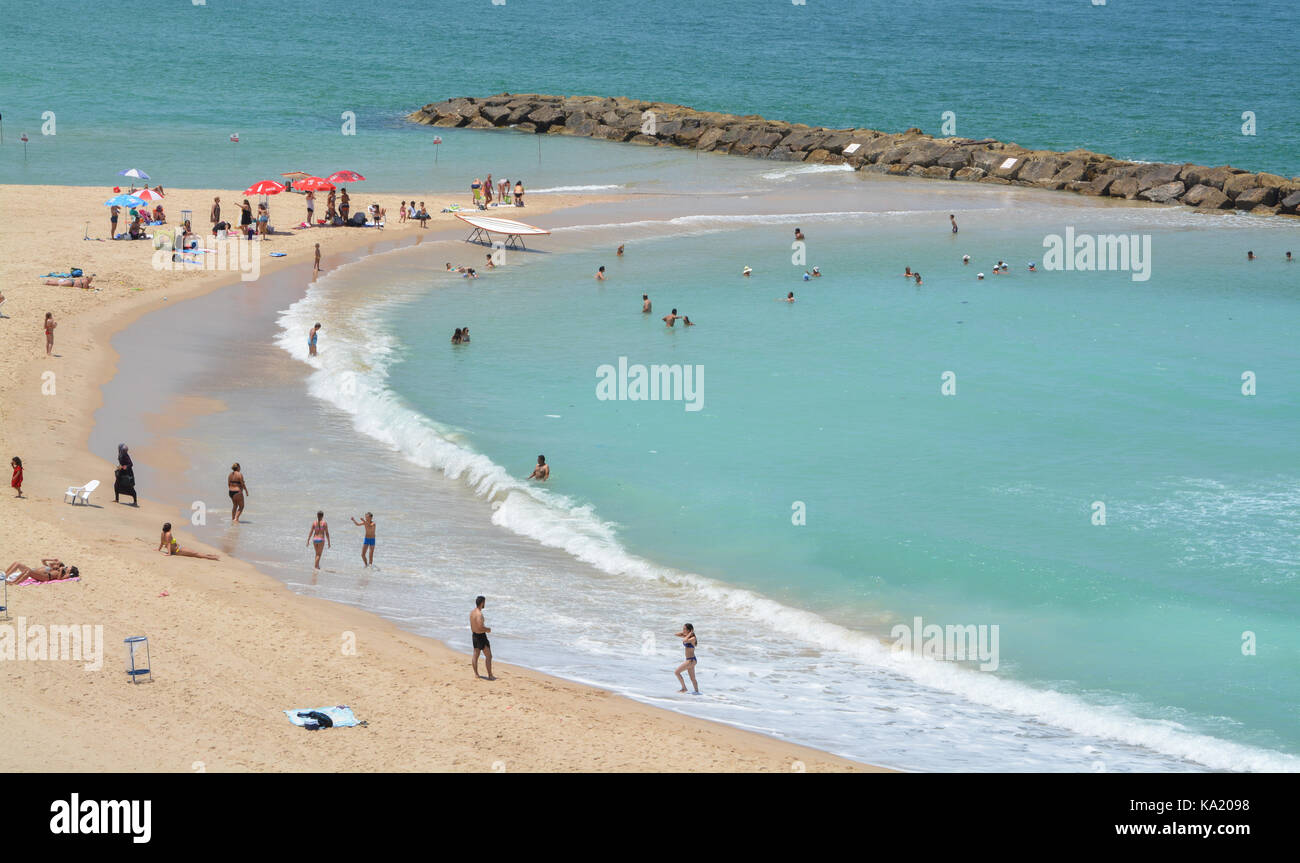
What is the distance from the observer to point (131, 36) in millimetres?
101312

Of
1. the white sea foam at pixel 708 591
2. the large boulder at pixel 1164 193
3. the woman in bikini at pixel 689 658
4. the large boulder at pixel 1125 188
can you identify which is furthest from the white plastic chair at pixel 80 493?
the large boulder at pixel 1164 193

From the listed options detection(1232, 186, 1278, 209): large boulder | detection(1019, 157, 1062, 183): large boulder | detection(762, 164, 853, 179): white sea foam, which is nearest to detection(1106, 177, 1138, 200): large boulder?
detection(1019, 157, 1062, 183): large boulder

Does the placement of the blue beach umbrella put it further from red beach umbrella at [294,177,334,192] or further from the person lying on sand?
the person lying on sand

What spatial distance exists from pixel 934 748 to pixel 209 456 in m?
15.8

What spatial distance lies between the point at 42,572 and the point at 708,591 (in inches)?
392

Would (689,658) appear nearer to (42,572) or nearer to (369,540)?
(369,540)

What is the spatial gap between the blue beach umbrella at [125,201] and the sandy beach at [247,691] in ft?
63.5

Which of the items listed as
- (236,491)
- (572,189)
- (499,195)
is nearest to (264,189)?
(499,195)

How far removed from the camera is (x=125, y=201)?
4091 centimetres

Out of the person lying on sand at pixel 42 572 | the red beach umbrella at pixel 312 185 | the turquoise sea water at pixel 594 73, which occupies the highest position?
the turquoise sea water at pixel 594 73

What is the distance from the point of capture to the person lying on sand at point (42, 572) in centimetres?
1756

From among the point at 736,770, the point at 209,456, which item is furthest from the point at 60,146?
the point at 736,770

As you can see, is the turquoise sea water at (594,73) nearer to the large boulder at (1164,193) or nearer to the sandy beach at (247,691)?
the large boulder at (1164,193)

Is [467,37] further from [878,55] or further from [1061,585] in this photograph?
[1061,585]
